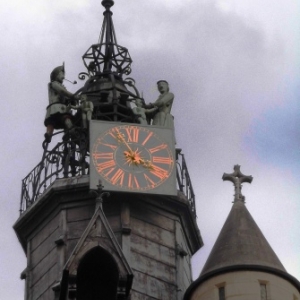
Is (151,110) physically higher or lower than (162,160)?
higher

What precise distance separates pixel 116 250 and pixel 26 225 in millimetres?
4032

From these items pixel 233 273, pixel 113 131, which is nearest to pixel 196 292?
pixel 233 273

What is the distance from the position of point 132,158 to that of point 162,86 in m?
3.87

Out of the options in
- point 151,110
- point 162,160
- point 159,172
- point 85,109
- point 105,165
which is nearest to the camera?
point 105,165

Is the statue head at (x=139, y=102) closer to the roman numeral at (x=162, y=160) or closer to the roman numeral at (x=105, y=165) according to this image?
the roman numeral at (x=162, y=160)

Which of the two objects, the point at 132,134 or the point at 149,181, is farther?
the point at 132,134

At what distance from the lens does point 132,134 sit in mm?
60562

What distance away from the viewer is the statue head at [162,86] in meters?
63.1

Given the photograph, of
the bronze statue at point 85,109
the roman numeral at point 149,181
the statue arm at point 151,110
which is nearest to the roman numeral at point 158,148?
the roman numeral at point 149,181

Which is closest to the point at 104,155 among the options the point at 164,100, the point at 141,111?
the point at 141,111

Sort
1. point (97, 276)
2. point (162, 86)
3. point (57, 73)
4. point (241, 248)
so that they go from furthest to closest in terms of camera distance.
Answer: point (57, 73)
point (162, 86)
point (241, 248)
point (97, 276)

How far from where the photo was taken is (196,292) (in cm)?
5828

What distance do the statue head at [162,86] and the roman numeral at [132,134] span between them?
8.49 feet

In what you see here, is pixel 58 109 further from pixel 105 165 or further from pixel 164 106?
pixel 105 165
